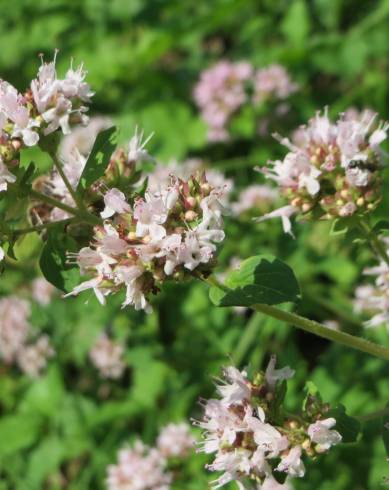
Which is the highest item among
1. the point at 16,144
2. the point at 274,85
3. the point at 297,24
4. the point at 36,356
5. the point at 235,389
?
the point at 297,24

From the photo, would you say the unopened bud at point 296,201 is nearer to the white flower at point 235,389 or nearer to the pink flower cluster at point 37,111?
the white flower at point 235,389

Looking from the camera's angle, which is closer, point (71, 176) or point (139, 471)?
point (71, 176)

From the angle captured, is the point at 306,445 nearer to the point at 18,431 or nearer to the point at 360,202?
the point at 360,202

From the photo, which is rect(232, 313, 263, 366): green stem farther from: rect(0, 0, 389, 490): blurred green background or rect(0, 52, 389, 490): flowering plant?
rect(0, 52, 389, 490): flowering plant

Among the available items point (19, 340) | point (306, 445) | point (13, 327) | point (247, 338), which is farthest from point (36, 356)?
point (306, 445)

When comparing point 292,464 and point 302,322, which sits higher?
point 302,322

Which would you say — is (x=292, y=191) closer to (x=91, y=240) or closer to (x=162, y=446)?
(x=91, y=240)

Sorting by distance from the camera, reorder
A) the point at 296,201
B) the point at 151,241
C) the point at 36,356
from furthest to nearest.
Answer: the point at 36,356, the point at 296,201, the point at 151,241
